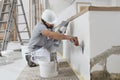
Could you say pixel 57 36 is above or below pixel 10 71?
above

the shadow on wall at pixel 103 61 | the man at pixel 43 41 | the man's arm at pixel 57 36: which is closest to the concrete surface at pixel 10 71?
the man at pixel 43 41

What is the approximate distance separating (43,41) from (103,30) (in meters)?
1.22

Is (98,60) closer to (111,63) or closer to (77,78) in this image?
(111,63)

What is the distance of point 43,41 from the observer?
2.63 meters

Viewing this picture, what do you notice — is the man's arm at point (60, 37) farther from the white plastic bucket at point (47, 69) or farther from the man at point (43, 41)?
the white plastic bucket at point (47, 69)

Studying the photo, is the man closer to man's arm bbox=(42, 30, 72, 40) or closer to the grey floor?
man's arm bbox=(42, 30, 72, 40)

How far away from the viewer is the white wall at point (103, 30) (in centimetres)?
156

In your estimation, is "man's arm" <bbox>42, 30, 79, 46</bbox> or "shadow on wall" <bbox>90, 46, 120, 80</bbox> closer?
"shadow on wall" <bbox>90, 46, 120, 80</bbox>

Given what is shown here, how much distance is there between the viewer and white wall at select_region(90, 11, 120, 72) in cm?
156

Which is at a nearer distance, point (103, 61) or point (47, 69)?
Answer: point (103, 61)

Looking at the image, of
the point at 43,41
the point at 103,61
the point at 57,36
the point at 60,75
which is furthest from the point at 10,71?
the point at 103,61

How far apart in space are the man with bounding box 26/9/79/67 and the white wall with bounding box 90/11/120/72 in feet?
2.82

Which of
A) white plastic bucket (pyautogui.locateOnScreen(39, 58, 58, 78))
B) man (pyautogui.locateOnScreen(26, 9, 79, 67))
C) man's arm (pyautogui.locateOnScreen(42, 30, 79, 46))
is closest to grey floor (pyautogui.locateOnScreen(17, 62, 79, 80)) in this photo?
white plastic bucket (pyautogui.locateOnScreen(39, 58, 58, 78))

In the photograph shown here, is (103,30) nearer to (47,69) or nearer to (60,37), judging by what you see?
(60,37)
